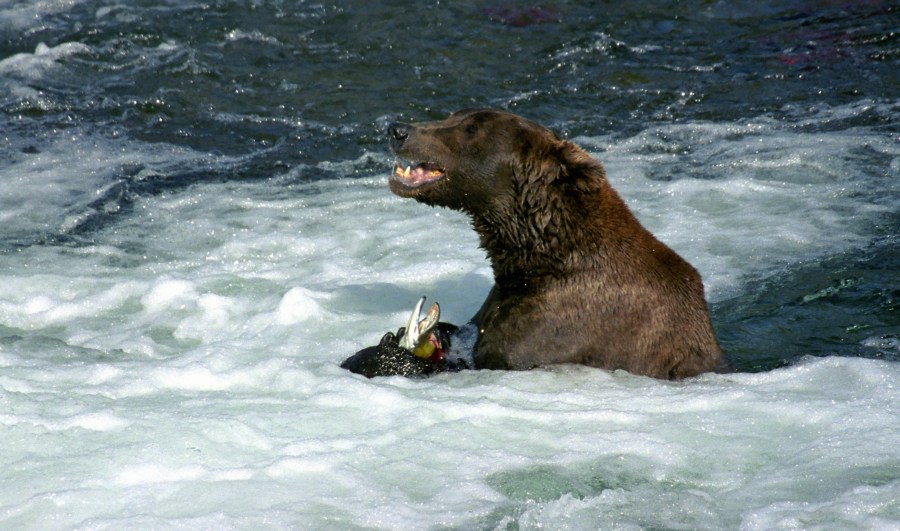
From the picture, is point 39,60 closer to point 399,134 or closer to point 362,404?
point 399,134

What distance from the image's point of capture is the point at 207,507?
444cm

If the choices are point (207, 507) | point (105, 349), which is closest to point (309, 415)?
A: point (207, 507)

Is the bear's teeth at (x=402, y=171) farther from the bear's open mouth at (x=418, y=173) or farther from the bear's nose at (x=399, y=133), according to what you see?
the bear's nose at (x=399, y=133)

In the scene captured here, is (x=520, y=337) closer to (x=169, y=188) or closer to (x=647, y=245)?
(x=647, y=245)

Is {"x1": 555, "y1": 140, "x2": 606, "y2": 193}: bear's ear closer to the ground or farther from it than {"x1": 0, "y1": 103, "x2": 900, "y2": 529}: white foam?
farther from it

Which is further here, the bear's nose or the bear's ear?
the bear's nose

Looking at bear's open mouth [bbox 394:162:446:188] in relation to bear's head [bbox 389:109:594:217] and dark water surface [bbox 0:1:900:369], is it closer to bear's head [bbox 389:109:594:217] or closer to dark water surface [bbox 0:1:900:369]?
bear's head [bbox 389:109:594:217]

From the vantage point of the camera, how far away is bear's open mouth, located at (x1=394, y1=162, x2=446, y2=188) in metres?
5.94

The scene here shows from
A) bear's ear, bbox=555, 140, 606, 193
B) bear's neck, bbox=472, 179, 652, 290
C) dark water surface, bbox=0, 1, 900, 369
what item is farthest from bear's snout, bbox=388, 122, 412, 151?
dark water surface, bbox=0, 1, 900, 369

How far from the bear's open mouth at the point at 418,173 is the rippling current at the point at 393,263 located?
95cm

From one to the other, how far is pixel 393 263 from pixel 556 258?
7.29 feet

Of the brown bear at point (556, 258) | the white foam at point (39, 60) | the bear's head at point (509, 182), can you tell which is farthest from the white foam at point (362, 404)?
the white foam at point (39, 60)

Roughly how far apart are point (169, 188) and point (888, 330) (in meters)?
5.38

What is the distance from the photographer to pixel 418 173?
599cm
